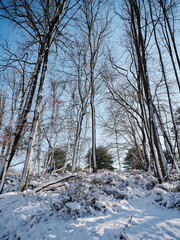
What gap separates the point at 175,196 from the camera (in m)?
2.50

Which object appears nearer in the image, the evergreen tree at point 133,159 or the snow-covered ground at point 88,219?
the snow-covered ground at point 88,219

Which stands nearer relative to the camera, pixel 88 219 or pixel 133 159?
pixel 88 219

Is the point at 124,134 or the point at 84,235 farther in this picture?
the point at 124,134

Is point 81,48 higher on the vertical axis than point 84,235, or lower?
higher

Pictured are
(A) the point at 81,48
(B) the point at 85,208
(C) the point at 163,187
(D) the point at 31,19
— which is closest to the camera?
(B) the point at 85,208

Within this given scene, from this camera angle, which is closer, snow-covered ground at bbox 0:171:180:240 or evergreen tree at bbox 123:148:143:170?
snow-covered ground at bbox 0:171:180:240

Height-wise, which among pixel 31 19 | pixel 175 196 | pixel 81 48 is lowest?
pixel 175 196

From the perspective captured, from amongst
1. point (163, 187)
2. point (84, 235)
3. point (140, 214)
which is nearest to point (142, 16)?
point (163, 187)

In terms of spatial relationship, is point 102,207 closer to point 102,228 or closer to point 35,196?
point 102,228

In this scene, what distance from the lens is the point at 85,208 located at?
236 centimetres

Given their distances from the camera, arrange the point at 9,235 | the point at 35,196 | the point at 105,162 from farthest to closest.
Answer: the point at 105,162
the point at 35,196
the point at 9,235

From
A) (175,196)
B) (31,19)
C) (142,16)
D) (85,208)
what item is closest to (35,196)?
(85,208)

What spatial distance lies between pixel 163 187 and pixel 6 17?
728 centimetres

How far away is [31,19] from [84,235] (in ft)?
21.0
